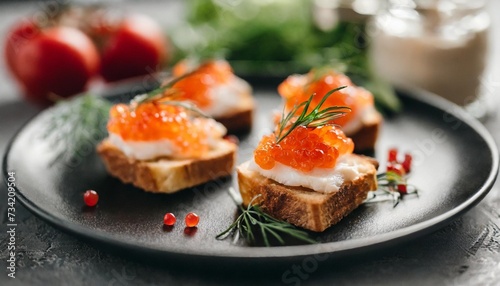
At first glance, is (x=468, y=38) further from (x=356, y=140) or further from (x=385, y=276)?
(x=385, y=276)

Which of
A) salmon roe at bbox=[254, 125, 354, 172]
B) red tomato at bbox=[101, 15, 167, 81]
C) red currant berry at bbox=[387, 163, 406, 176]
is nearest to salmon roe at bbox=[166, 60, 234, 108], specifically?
salmon roe at bbox=[254, 125, 354, 172]

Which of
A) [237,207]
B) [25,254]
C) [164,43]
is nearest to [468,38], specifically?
[237,207]

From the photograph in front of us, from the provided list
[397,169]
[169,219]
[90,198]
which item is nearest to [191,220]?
[169,219]

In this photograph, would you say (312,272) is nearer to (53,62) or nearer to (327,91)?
(327,91)

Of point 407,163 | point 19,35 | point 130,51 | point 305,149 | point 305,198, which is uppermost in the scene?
point 305,149

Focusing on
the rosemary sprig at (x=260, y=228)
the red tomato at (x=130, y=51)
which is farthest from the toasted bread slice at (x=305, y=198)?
the red tomato at (x=130, y=51)

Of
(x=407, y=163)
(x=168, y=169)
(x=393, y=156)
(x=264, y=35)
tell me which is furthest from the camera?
(x=264, y=35)
